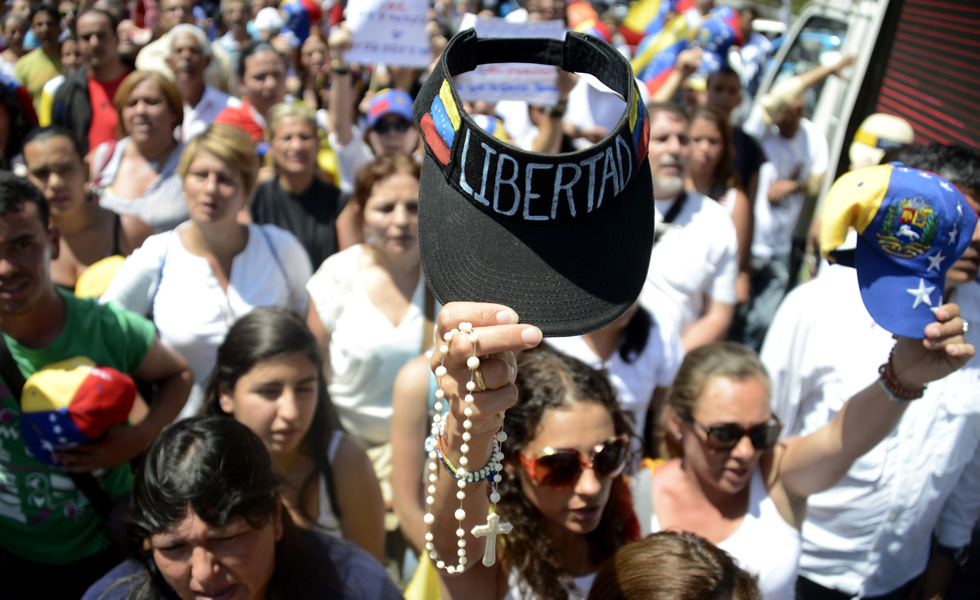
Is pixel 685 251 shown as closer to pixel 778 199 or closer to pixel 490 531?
pixel 778 199

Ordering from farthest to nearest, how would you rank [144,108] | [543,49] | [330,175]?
1. [330,175]
2. [144,108]
3. [543,49]

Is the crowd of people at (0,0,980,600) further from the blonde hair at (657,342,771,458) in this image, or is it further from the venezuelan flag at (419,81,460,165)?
the venezuelan flag at (419,81,460,165)

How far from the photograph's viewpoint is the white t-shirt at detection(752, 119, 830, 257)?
498 cm

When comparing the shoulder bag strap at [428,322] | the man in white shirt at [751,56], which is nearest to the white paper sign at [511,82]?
the shoulder bag strap at [428,322]

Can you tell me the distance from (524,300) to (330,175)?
379cm

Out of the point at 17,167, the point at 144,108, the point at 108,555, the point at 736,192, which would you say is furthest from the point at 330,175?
the point at 108,555

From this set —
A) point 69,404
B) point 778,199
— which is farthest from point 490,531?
point 778,199

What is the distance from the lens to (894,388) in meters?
1.91

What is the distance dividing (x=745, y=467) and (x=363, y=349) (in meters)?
1.57

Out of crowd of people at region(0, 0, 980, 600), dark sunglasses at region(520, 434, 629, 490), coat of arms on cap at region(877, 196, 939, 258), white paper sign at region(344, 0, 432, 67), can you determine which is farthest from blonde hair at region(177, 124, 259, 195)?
coat of arms on cap at region(877, 196, 939, 258)

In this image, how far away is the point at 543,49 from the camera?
1343mm

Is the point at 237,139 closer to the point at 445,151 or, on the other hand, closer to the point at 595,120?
the point at 595,120

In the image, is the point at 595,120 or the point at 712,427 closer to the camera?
the point at 712,427

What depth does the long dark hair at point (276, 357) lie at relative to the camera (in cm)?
245
